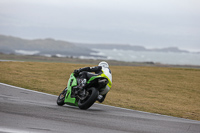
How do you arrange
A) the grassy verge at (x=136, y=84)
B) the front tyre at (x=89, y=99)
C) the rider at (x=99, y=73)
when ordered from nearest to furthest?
1. the front tyre at (x=89, y=99)
2. the rider at (x=99, y=73)
3. the grassy verge at (x=136, y=84)

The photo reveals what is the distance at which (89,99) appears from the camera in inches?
338

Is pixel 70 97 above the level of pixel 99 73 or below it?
below

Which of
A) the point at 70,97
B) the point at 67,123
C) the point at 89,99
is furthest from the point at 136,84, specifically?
the point at 67,123

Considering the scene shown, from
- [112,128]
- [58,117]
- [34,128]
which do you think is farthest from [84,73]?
[34,128]

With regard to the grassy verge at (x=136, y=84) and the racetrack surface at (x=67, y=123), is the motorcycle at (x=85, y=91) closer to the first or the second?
the racetrack surface at (x=67, y=123)

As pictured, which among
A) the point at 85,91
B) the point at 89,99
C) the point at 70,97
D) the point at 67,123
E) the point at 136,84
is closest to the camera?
the point at 67,123

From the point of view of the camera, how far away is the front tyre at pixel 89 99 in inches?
337

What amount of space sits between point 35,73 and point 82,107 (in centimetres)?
1238

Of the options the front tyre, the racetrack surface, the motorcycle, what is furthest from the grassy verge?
the racetrack surface

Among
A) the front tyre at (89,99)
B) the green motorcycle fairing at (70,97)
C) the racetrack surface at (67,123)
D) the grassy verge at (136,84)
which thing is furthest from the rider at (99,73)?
the grassy verge at (136,84)

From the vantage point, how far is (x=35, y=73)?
67.5ft

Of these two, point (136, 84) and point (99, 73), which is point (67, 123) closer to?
point (99, 73)

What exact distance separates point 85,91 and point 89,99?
0.31m

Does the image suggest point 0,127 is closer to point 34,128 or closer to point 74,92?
point 34,128
